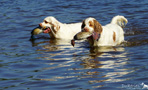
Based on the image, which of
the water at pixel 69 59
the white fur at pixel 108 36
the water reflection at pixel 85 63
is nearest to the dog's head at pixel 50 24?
the water at pixel 69 59

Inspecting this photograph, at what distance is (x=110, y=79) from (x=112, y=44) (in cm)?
348

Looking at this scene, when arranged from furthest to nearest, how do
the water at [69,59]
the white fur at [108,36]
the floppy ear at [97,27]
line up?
the white fur at [108,36] < the floppy ear at [97,27] < the water at [69,59]

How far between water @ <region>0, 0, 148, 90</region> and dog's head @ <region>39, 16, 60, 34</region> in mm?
421

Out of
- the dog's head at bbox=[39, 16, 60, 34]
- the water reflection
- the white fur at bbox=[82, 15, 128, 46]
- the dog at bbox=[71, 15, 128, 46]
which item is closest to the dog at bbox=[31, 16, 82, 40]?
the dog's head at bbox=[39, 16, 60, 34]

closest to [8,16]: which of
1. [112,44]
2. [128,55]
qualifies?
[112,44]

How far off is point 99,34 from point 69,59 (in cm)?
135

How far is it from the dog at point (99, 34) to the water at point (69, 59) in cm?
23

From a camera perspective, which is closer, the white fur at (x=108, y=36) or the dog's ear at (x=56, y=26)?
the white fur at (x=108, y=36)

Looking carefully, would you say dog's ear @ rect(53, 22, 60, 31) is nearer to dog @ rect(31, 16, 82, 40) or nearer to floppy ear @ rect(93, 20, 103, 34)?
dog @ rect(31, 16, 82, 40)

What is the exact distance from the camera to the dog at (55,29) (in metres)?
13.1

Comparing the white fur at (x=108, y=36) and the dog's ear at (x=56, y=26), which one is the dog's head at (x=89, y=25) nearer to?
the white fur at (x=108, y=36)

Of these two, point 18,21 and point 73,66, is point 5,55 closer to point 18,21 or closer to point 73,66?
point 73,66

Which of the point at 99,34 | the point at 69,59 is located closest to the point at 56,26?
the point at 99,34

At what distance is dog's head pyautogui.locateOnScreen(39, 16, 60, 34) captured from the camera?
13.1m
